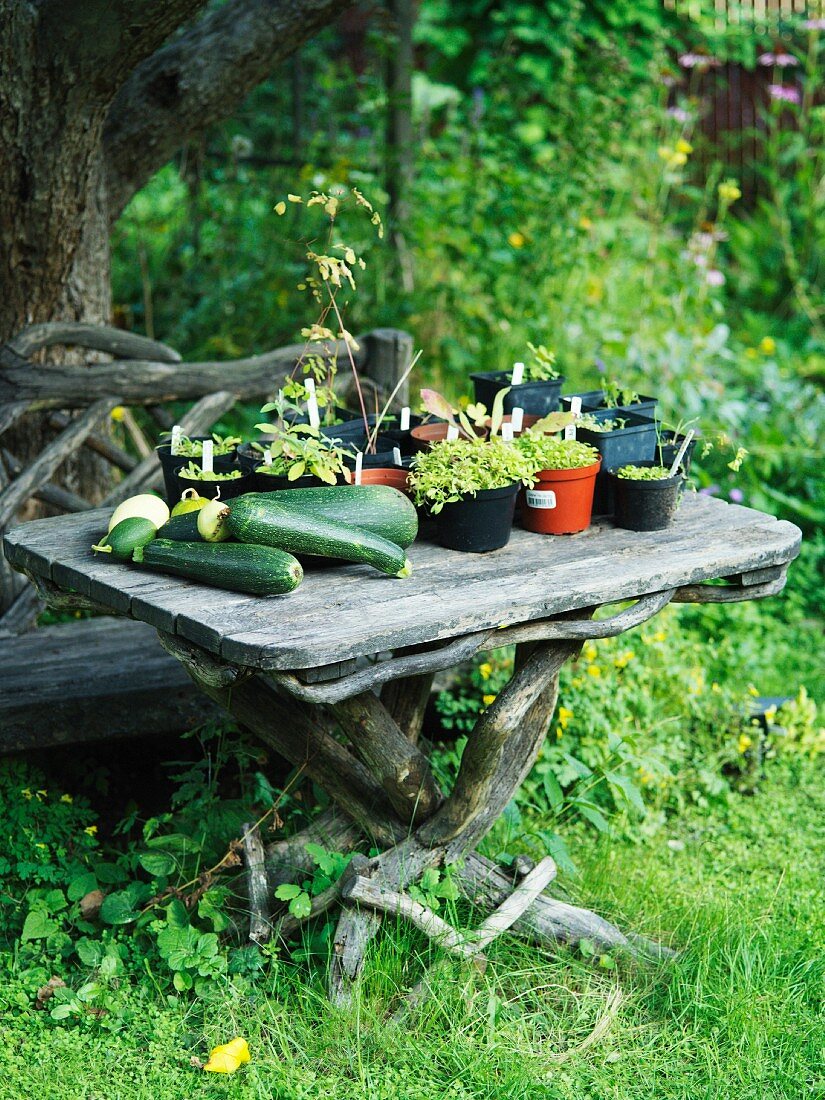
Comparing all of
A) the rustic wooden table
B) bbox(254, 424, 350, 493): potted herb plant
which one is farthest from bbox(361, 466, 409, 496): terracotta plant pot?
the rustic wooden table

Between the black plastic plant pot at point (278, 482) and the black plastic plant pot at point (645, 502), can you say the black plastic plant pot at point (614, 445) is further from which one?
the black plastic plant pot at point (278, 482)

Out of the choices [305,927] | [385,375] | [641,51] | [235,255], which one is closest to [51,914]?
[305,927]

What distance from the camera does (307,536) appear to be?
2.43m

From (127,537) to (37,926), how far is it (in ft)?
3.57

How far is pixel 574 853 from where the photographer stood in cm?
342

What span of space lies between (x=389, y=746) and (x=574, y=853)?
96 cm

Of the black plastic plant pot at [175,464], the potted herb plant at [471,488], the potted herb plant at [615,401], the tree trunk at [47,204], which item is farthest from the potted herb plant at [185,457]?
the tree trunk at [47,204]

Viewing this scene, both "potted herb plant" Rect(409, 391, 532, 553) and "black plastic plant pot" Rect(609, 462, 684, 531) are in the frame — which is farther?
"black plastic plant pot" Rect(609, 462, 684, 531)

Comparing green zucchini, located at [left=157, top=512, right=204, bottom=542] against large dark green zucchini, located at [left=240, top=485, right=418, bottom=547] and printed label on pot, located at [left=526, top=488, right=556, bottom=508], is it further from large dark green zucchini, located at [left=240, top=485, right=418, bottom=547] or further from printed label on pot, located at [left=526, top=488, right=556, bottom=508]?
printed label on pot, located at [left=526, top=488, right=556, bottom=508]

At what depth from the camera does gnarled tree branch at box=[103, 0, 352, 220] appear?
3975 millimetres

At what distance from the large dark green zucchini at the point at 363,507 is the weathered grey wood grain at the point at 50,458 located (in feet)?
4.24

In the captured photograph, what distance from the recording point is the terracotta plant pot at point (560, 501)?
2.72 metres

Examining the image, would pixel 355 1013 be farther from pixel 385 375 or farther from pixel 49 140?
pixel 49 140

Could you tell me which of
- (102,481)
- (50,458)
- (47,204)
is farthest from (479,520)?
(102,481)
